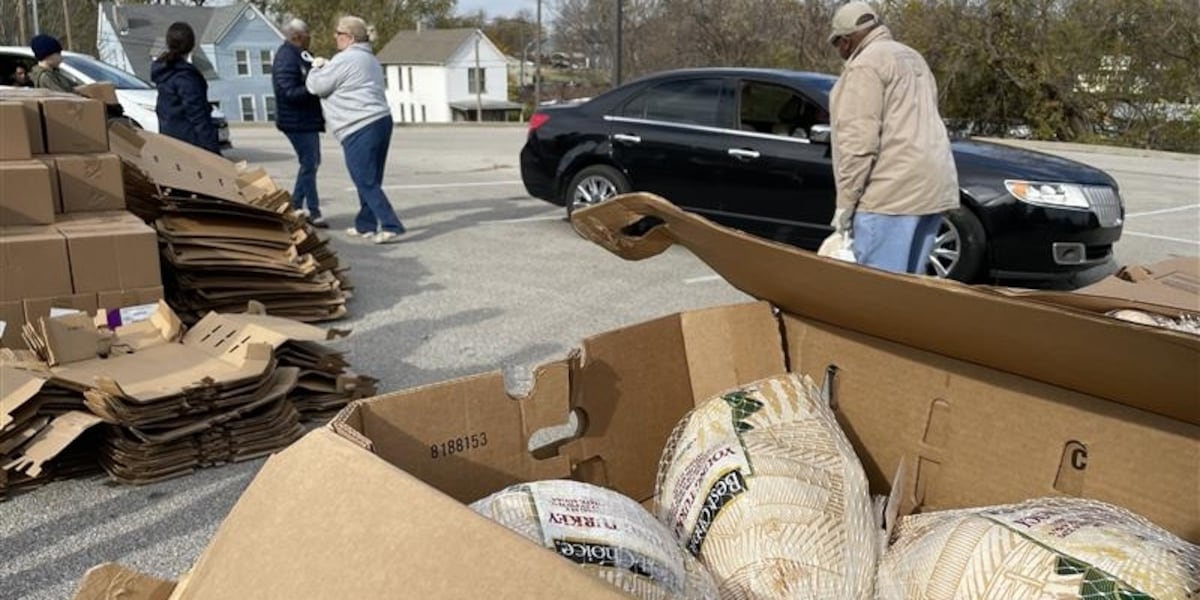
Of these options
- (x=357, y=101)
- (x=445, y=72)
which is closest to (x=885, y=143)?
(x=357, y=101)

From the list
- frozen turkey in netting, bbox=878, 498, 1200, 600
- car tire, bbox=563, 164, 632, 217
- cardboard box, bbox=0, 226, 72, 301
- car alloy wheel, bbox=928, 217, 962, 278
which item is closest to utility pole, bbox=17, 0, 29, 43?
car tire, bbox=563, 164, 632, 217

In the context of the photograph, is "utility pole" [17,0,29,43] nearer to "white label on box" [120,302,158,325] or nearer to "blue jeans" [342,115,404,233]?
"blue jeans" [342,115,404,233]

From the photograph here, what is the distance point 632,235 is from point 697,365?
14.8 inches

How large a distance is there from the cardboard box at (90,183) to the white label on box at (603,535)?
4306 millimetres

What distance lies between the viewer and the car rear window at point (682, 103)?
23.6 ft

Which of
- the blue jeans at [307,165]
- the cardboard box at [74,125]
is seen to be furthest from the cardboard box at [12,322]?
the blue jeans at [307,165]

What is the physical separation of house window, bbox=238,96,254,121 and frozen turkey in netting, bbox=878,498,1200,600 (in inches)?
2432

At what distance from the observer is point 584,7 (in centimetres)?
4556

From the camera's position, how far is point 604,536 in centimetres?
135

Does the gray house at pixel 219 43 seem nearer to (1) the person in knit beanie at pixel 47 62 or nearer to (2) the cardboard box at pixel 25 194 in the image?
(1) the person in knit beanie at pixel 47 62

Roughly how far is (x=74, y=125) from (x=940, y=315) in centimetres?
489

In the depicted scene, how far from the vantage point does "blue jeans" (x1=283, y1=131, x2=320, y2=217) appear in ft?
25.8

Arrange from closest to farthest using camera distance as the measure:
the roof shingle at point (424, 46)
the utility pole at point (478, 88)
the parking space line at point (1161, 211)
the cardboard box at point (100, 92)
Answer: the cardboard box at point (100, 92), the parking space line at point (1161, 211), the utility pole at point (478, 88), the roof shingle at point (424, 46)

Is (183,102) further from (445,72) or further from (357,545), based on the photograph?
(445,72)
